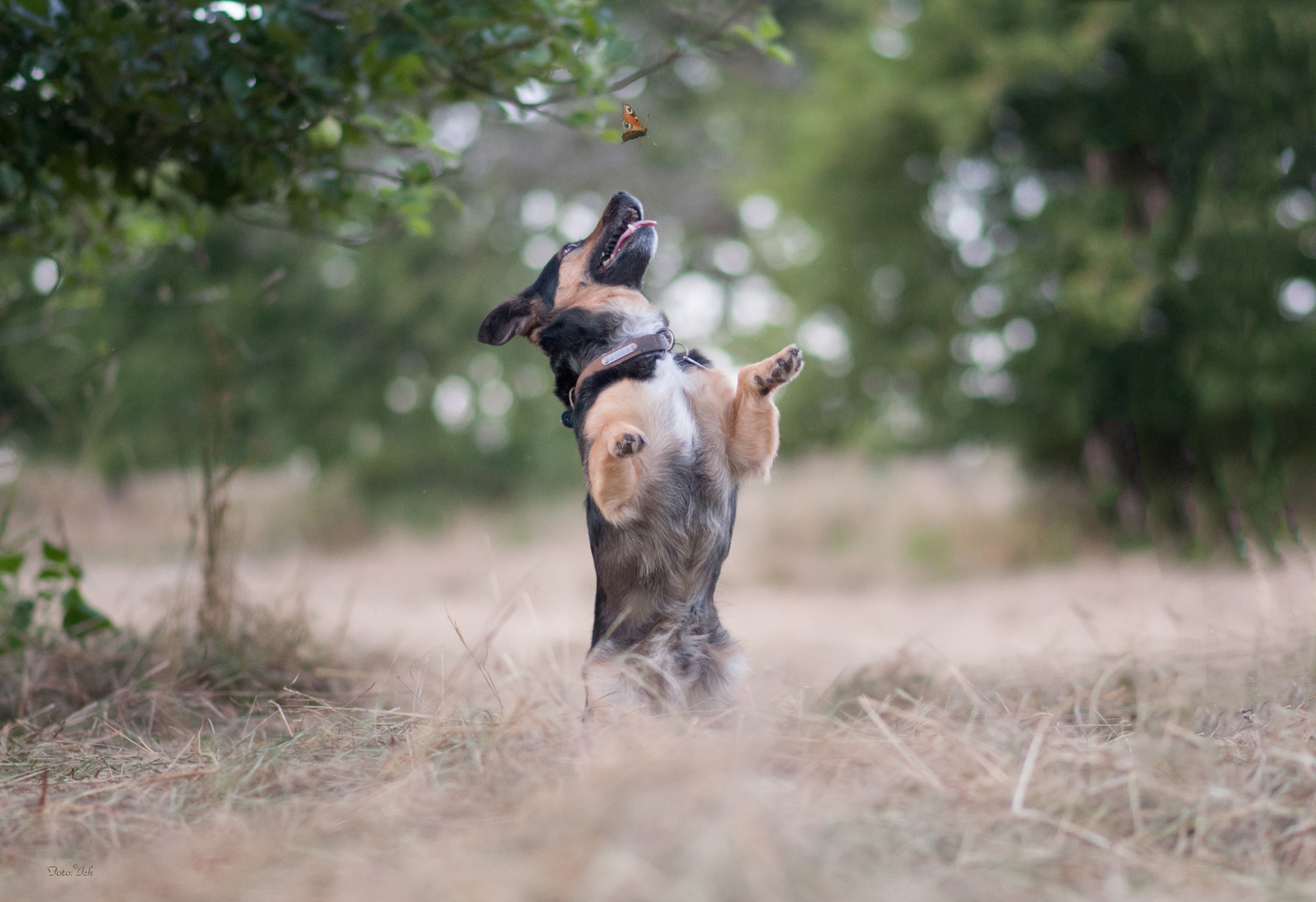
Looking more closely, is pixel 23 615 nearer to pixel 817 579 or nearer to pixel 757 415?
pixel 757 415

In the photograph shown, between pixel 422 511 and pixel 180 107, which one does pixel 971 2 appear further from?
pixel 422 511

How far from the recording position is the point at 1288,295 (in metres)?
7.68

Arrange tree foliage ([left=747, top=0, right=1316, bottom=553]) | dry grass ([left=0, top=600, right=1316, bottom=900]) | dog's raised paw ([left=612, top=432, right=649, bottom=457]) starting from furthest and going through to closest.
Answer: tree foliage ([left=747, top=0, right=1316, bottom=553])
dog's raised paw ([left=612, top=432, right=649, bottom=457])
dry grass ([left=0, top=600, right=1316, bottom=900])

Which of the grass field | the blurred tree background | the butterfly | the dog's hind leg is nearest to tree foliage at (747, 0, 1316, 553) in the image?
the blurred tree background

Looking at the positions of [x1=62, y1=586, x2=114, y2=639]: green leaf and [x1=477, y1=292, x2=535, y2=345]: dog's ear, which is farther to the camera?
[x1=62, y1=586, x2=114, y2=639]: green leaf

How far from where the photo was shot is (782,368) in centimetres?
275

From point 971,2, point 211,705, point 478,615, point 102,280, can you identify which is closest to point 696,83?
point 971,2

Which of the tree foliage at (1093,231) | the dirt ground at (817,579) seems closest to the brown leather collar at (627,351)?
the dirt ground at (817,579)

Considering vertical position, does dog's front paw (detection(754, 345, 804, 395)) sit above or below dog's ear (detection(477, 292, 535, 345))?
below

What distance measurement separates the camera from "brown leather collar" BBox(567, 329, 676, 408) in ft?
9.55

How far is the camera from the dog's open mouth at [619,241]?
3.16 meters

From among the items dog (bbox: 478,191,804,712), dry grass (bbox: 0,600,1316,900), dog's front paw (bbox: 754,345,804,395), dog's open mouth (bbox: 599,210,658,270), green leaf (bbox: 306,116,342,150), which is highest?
green leaf (bbox: 306,116,342,150)

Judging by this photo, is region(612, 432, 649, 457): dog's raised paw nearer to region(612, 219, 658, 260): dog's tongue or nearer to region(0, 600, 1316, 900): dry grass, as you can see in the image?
region(0, 600, 1316, 900): dry grass

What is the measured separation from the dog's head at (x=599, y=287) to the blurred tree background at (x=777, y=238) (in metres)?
0.42
